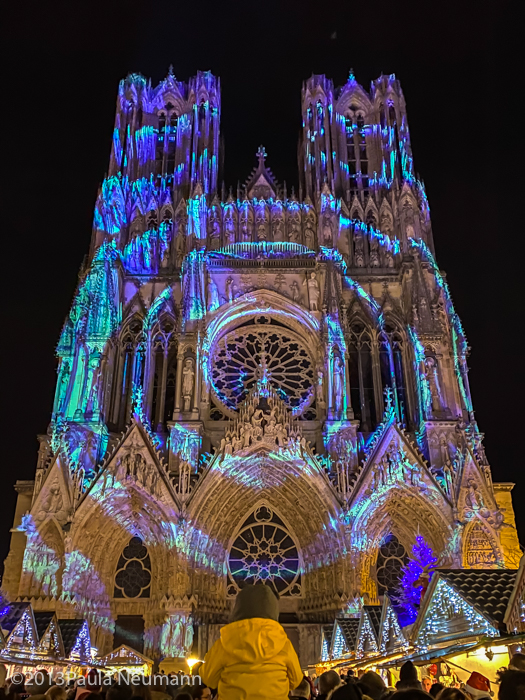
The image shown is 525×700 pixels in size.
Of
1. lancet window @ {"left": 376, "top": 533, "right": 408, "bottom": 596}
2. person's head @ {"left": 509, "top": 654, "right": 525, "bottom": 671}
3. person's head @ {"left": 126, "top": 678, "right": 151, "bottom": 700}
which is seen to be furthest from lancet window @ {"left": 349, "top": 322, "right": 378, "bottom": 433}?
person's head @ {"left": 126, "top": 678, "right": 151, "bottom": 700}

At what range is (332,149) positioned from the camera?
27.0m

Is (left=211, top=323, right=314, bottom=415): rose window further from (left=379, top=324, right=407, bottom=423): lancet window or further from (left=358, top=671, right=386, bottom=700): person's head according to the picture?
(left=358, top=671, right=386, bottom=700): person's head

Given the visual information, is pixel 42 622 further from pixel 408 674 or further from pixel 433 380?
pixel 433 380

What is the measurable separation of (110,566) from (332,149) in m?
19.0

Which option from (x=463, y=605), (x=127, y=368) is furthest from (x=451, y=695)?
(x=127, y=368)

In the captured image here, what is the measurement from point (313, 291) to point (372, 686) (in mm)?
19157

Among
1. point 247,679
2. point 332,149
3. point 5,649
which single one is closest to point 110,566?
point 5,649

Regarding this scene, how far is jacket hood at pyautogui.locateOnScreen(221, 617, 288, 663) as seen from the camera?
3.29m

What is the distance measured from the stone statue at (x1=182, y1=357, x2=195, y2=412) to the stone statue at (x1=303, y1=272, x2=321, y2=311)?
16.7 feet

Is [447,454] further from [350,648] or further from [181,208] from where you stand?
[181,208]

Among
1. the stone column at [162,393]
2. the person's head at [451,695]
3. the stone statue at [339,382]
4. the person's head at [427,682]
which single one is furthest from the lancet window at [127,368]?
the person's head at [451,695]

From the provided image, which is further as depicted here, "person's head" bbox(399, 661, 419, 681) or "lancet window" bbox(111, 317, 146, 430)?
"lancet window" bbox(111, 317, 146, 430)

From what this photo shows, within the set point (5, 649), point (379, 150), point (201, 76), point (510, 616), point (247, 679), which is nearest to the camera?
point (247, 679)

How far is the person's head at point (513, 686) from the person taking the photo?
3.16m
